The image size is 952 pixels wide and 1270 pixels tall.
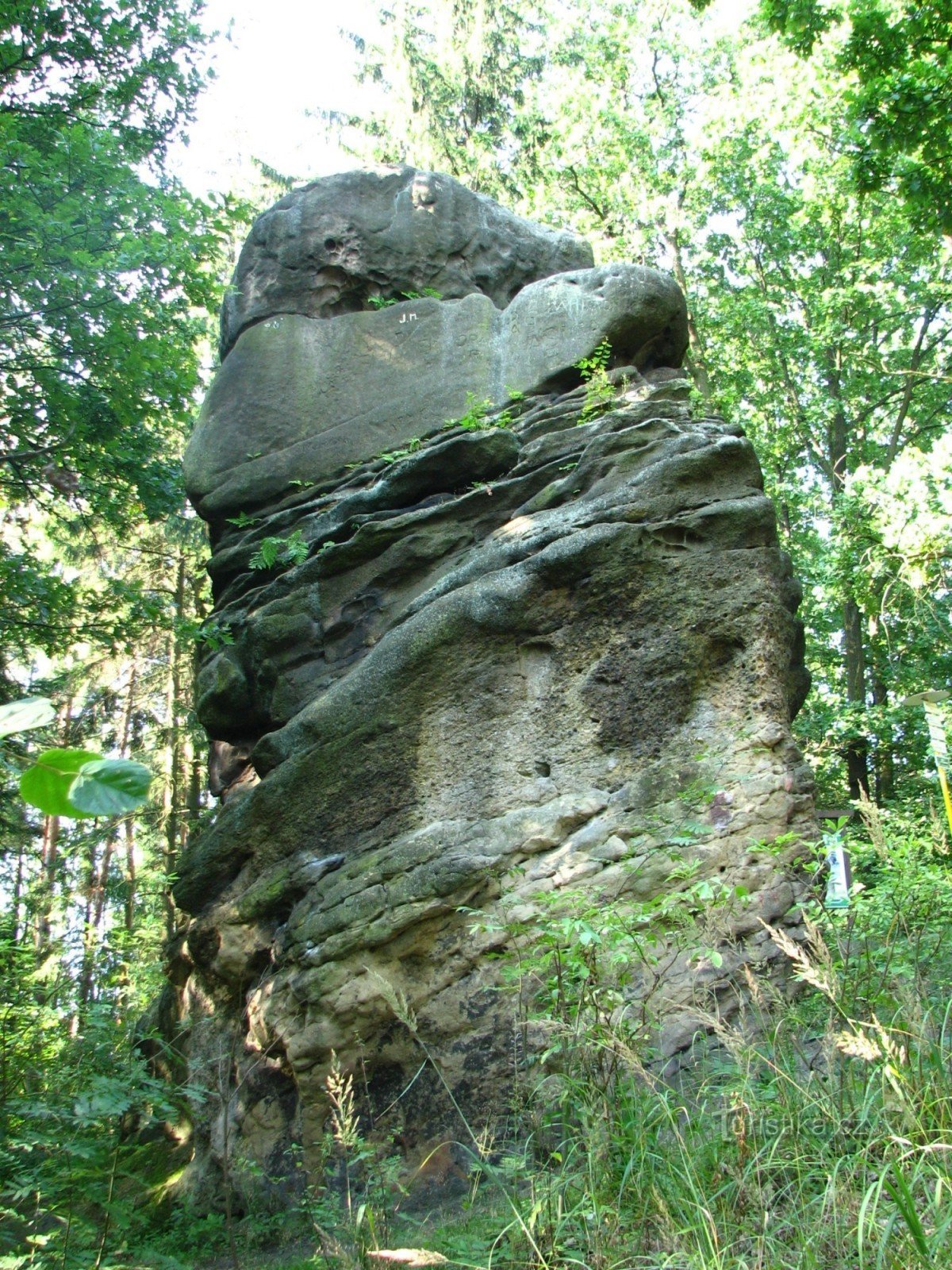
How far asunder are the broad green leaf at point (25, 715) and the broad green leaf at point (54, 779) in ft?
0.14

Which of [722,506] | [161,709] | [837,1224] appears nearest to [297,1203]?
[837,1224]

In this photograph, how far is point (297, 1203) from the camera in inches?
205

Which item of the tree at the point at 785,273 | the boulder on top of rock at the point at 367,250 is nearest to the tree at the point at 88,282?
the boulder on top of rock at the point at 367,250

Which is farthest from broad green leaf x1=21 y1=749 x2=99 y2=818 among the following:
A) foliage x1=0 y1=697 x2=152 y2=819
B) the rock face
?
the rock face

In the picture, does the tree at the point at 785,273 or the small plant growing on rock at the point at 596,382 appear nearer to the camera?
the small plant growing on rock at the point at 596,382

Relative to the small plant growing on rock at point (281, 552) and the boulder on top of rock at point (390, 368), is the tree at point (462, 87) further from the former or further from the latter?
the small plant growing on rock at point (281, 552)

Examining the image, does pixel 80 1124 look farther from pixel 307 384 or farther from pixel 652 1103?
pixel 307 384

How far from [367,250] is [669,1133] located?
7754mm

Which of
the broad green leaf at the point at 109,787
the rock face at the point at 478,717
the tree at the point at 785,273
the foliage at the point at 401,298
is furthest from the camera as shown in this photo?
the tree at the point at 785,273

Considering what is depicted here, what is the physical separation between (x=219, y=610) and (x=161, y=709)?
858 centimetres

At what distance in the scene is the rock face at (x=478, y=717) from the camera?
5.40 m

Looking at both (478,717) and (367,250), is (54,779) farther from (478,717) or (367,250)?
(367,250)

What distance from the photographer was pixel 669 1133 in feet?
10.6

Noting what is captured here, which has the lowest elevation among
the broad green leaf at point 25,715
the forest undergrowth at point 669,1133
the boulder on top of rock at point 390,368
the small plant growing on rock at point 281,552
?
the forest undergrowth at point 669,1133
